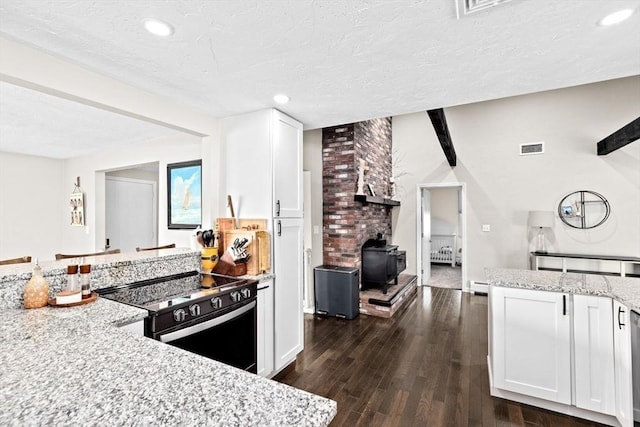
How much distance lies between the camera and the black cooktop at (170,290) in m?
1.77

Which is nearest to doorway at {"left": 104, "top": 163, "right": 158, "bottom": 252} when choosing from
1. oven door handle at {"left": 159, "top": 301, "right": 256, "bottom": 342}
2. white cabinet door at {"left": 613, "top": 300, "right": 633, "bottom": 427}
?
oven door handle at {"left": 159, "top": 301, "right": 256, "bottom": 342}

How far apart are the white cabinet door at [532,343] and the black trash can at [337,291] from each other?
6.35 ft

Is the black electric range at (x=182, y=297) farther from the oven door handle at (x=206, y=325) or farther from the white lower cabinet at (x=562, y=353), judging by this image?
the white lower cabinet at (x=562, y=353)

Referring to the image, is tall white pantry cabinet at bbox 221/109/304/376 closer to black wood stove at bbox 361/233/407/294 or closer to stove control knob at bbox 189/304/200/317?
stove control knob at bbox 189/304/200/317

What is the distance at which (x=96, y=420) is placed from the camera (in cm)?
67

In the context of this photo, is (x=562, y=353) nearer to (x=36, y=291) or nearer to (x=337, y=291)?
(x=337, y=291)

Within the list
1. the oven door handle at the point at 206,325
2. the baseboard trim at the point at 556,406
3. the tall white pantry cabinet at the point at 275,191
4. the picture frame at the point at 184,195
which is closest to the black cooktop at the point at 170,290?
the oven door handle at the point at 206,325

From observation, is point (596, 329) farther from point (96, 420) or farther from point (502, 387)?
point (96, 420)

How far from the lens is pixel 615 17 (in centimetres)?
141

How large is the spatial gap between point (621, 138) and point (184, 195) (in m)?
5.53

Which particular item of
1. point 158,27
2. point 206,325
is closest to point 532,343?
point 206,325

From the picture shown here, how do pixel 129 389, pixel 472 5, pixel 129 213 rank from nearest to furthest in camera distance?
pixel 129 389
pixel 472 5
pixel 129 213

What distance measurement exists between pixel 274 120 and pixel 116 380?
218 cm

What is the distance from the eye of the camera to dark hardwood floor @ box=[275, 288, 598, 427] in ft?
6.77
